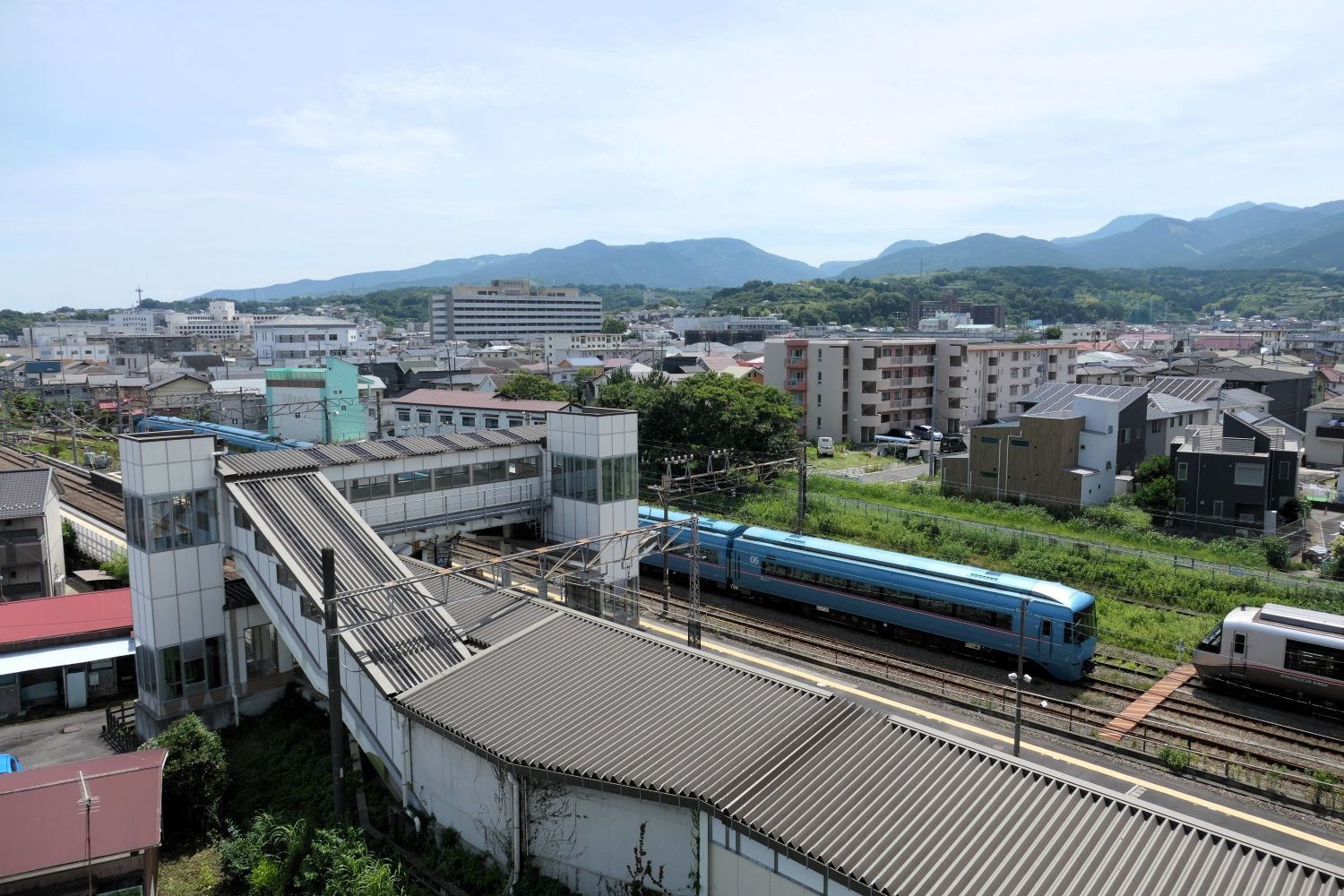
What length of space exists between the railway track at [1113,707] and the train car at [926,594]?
932mm

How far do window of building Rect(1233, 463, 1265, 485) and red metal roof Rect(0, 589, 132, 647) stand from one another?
34.9 meters

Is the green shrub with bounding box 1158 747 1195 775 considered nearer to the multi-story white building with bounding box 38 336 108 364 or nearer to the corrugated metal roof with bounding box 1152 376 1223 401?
the corrugated metal roof with bounding box 1152 376 1223 401

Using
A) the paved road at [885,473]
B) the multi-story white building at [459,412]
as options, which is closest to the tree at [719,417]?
the paved road at [885,473]

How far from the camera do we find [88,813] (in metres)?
11.9

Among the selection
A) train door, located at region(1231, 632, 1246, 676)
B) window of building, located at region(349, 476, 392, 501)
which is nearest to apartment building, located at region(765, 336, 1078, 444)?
window of building, located at region(349, 476, 392, 501)

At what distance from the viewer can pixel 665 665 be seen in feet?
42.7

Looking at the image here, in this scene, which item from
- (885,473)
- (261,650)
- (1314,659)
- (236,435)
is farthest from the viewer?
(885,473)

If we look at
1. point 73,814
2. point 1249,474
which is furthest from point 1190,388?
point 73,814

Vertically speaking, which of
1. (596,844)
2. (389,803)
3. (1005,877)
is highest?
(1005,877)

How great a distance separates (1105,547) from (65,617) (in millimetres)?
29924

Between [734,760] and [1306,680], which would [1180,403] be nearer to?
[1306,680]

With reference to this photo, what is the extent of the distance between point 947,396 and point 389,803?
4939cm

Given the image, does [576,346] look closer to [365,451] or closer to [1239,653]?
[365,451]

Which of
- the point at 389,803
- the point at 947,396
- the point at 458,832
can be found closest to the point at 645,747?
the point at 458,832
